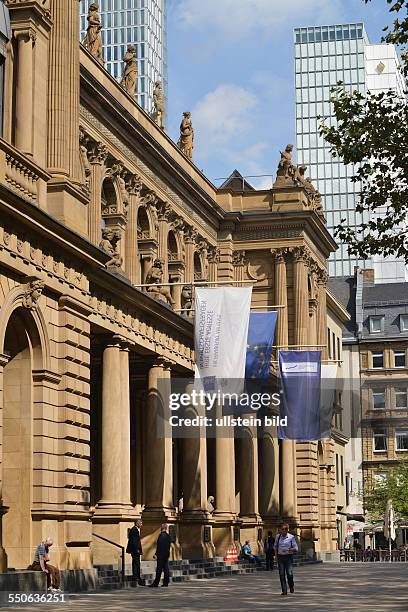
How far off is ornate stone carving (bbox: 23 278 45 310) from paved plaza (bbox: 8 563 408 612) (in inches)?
257

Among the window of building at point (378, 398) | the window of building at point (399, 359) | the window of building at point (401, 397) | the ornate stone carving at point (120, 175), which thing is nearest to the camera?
the ornate stone carving at point (120, 175)

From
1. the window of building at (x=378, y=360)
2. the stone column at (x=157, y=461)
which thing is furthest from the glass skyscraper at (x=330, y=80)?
the stone column at (x=157, y=461)

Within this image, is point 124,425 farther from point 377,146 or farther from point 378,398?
point 378,398

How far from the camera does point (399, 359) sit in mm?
101375

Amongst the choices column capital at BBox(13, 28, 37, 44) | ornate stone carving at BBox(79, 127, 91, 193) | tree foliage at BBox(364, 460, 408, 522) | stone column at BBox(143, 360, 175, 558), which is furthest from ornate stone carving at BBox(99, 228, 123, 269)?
tree foliage at BBox(364, 460, 408, 522)

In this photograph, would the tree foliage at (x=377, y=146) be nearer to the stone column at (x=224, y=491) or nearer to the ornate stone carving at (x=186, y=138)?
the stone column at (x=224, y=491)

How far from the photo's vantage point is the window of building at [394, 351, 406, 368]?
101 metres

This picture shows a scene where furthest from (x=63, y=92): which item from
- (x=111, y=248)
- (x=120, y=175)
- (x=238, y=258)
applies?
(x=238, y=258)

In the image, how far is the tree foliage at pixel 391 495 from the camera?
292ft

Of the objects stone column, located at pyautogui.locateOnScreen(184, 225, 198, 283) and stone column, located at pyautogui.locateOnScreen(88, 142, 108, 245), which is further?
stone column, located at pyautogui.locateOnScreen(184, 225, 198, 283)

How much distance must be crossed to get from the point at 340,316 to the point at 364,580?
5226 cm

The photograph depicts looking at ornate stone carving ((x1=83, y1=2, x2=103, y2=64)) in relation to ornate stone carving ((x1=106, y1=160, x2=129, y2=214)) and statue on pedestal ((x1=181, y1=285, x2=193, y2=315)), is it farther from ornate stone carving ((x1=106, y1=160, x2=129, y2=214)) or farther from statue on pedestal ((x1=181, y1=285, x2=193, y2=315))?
statue on pedestal ((x1=181, y1=285, x2=193, y2=315))

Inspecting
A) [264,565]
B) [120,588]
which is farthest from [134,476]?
[120,588]

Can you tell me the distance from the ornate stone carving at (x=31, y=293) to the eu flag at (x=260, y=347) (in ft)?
53.1
